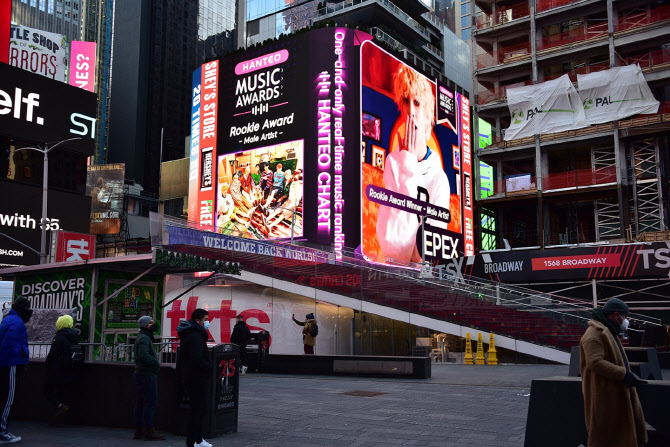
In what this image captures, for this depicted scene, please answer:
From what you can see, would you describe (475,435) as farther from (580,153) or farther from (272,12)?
(272,12)

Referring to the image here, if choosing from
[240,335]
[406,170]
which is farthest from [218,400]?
[406,170]

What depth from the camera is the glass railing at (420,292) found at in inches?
955

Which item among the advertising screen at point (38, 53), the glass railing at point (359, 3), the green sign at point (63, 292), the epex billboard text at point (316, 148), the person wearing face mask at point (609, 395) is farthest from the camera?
the glass railing at point (359, 3)

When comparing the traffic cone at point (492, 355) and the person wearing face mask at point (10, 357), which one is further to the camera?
the traffic cone at point (492, 355)

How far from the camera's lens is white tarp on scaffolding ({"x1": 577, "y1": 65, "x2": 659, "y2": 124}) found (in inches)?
1553

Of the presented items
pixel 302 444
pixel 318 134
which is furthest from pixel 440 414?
pixel 318 134

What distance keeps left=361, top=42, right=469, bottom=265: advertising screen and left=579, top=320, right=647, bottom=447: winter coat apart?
1708 inches

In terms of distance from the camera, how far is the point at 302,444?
9242 mm

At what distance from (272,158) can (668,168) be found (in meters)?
28.1

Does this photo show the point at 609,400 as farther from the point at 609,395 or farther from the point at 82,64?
the point at 82,64

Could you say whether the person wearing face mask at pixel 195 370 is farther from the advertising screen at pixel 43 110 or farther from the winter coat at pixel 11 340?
the advertising screen at pixel 43 110

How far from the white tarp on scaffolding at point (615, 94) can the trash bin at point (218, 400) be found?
1424 inches

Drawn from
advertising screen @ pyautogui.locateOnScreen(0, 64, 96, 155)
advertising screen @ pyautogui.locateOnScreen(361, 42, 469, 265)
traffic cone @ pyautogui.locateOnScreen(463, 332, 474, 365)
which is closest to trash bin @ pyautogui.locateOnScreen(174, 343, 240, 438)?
traffic cone @ pyautogui.locateOnScreen(463, 332, 474, 365)

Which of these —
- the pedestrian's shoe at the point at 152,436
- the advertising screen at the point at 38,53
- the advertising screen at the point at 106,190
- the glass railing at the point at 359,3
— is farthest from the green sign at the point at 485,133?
the pedestrian's shoe at the point at 152,436
